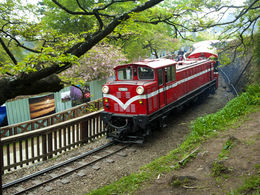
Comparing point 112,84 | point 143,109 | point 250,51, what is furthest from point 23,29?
point 250,51

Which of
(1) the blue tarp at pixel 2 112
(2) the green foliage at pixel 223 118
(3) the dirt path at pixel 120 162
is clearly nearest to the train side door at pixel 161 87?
(3) the dirt path at pixel 120 162

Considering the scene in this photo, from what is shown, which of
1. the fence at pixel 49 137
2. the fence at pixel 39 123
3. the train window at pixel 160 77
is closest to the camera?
the fence at pixel 49 137

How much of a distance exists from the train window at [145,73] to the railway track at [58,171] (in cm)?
306

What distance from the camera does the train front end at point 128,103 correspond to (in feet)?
31.9

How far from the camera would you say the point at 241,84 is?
18.1 metres

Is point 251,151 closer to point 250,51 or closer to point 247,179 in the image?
point 247,179

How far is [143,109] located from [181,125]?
11.2 ft

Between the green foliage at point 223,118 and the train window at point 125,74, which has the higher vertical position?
the train window at point 125,74

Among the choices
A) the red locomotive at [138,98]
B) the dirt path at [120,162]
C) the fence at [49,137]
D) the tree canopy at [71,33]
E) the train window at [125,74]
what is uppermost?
the tree canopy at [71,33]

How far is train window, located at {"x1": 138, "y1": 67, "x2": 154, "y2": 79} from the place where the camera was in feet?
33.9

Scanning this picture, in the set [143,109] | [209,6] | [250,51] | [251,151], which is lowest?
[251,151]

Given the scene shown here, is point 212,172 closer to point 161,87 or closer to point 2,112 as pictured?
point 161,87

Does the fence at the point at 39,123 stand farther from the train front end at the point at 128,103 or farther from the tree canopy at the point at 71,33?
the tree canopy at the point at 71,33

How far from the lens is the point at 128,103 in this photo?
10.1m
